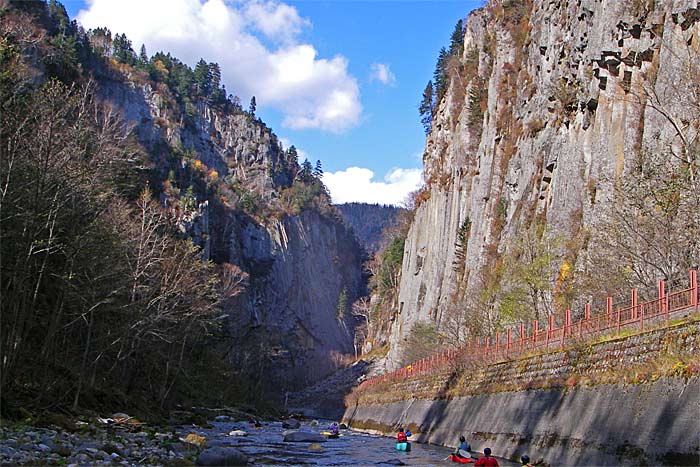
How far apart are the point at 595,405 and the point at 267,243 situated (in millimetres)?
104603

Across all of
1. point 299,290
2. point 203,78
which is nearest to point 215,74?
point 203,78

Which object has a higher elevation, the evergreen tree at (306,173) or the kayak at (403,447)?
the evergreen tree at (306,173)

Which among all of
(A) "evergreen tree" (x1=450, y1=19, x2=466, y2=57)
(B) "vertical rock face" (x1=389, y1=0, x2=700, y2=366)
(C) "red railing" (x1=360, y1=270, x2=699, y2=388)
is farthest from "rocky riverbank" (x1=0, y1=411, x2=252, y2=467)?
(A) "evergreen tree" (x1=450, y1=19, x2=466, y2=57)

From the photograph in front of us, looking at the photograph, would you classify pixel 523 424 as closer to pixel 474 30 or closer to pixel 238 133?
pixel 474 30

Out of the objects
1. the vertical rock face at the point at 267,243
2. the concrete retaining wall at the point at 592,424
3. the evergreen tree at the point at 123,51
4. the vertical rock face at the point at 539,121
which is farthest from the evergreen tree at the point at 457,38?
the concrete retaining wall at the point at 592,424

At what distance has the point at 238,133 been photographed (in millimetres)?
141125

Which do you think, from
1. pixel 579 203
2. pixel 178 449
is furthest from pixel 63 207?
pixel 579 203

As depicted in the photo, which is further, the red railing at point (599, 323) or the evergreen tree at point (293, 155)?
the evergreen tree at point (293, 155)

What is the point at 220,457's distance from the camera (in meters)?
16.8

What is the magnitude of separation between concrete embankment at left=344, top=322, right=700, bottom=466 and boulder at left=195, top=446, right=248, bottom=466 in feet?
26.4

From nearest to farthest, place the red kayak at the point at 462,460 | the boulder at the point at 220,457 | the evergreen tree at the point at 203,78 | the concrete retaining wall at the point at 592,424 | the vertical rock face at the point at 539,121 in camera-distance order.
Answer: the concrete retaining wall at the point at 592,424, the boulder at the point at 220,457, the red kayak at the point at 462,460, the vertical rock face at the point at 539,121, the evergreen tree at the point at 203,78

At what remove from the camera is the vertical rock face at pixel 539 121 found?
111 feet

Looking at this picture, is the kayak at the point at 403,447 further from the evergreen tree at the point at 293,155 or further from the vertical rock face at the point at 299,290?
the evergreen tree at the point at 293,155

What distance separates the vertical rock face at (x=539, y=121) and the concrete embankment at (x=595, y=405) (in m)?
11.2
